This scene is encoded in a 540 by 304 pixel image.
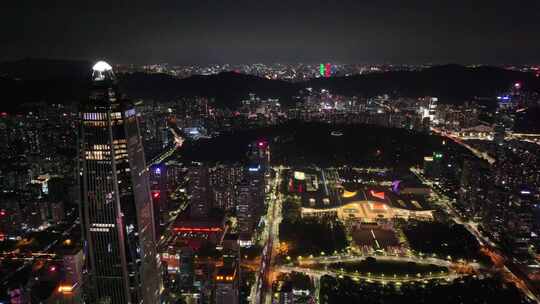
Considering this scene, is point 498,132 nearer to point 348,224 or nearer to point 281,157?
point 281,157

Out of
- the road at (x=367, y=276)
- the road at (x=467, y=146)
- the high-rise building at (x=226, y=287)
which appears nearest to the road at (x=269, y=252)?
the road at (x=367, y=276)

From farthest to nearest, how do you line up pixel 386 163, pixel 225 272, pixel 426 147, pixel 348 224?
pixel 426 147, pixel 386 163, pixel 348 224, pixel 225 272

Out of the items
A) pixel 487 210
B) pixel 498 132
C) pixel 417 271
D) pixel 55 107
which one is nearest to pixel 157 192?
pixel 55 107

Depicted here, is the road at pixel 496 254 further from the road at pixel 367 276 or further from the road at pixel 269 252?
the road at pixel 269 252

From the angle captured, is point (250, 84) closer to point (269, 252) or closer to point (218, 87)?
point (218, 87)

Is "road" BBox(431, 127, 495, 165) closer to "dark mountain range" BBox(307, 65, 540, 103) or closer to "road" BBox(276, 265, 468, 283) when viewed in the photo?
"dark mountain range" BBox(307, 65, 540, 103)

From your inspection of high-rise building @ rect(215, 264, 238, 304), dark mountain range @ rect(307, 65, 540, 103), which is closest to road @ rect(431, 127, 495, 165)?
dark mountain range @ rect(307, 65, 540, 103)

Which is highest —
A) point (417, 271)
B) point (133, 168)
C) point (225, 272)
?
point (133, 168)
